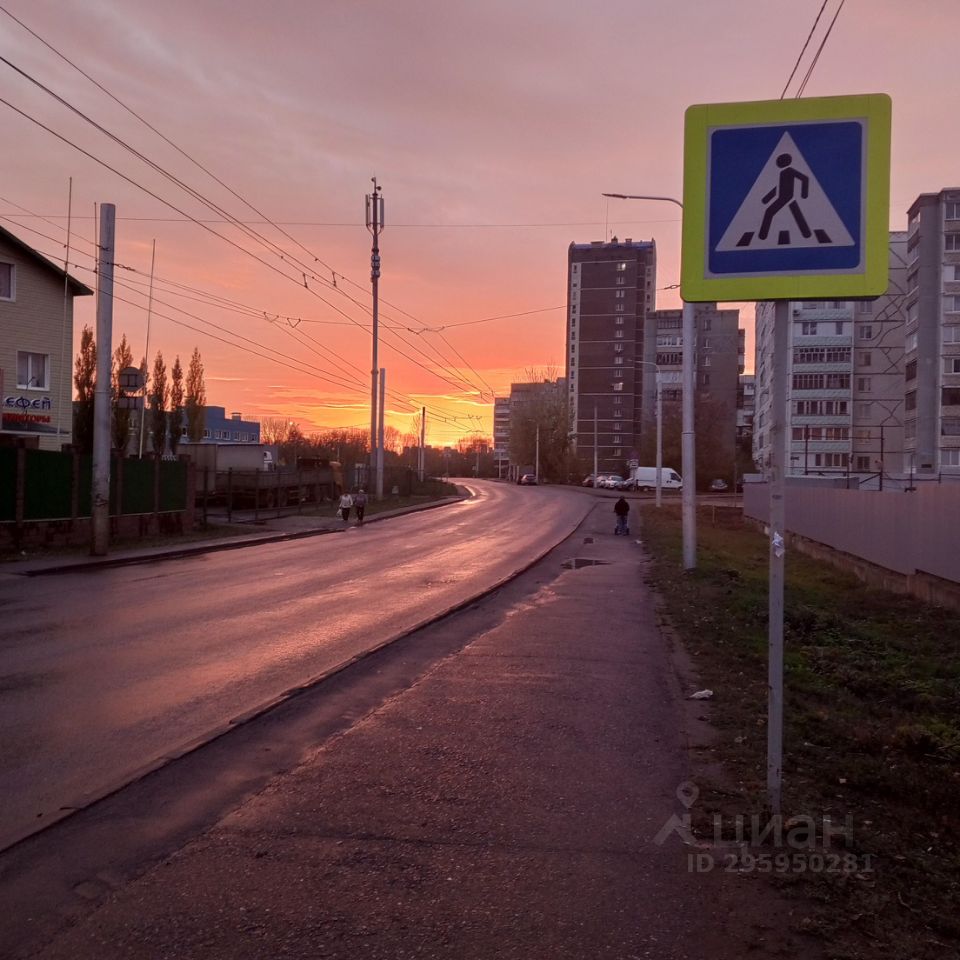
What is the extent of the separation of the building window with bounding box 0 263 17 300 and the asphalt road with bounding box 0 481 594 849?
17028 millimetres

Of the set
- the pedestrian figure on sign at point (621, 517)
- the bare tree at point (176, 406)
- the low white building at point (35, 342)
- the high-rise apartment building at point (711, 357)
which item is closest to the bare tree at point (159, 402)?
the bare tree at point (176, 406)

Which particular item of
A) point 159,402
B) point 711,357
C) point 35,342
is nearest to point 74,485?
point 35,342

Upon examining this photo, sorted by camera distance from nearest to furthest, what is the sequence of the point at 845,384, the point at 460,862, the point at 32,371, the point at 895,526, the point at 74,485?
1. the point at 460,862
2. the point at 895,526
3. the point at 74,485
4. the point at 32,371
5. the point at 845,384

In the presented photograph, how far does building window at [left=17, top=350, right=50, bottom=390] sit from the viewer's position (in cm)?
3388

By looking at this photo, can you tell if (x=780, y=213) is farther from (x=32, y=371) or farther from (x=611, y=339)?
(x=611, y=339)

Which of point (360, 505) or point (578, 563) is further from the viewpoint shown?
point (360, 505)

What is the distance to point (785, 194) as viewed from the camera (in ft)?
14.8

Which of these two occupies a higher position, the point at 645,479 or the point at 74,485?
the point at 645,479

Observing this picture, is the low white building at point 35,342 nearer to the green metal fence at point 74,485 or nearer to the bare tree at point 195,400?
the green metal fence at point 74,485

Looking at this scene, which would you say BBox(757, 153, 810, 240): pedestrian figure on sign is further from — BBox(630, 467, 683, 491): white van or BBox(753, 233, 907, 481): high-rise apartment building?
BBox(630, 467, 683, 491): white van

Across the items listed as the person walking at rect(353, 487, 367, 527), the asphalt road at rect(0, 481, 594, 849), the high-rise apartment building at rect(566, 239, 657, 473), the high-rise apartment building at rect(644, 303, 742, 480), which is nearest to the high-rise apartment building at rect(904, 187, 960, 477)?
the person walking at rect(353, 487, 367, 527)

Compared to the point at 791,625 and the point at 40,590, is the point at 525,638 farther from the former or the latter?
the point at 40,590

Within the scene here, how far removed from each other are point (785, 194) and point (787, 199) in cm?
3

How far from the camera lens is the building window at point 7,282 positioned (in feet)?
107
